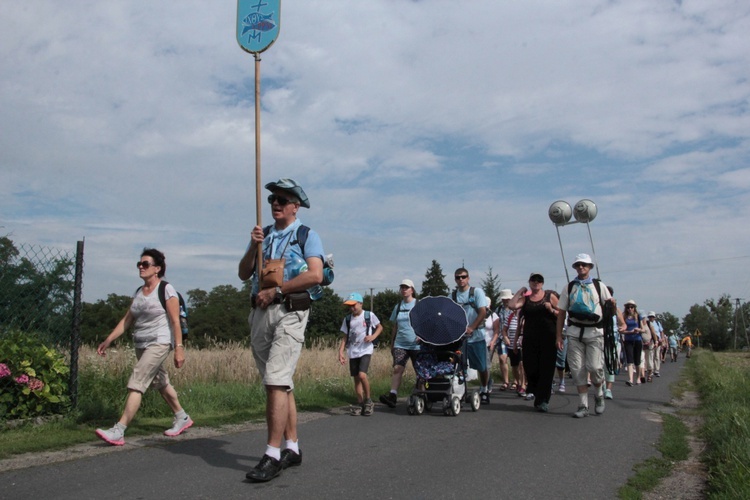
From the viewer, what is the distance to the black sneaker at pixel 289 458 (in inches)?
211

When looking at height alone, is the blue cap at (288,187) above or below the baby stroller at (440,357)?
above

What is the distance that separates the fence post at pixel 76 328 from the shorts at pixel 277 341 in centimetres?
341

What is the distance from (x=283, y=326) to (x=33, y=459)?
2.41 meters

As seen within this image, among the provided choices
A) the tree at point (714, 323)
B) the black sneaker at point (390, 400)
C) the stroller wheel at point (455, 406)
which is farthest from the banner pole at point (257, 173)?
the tree at point (714, 323)

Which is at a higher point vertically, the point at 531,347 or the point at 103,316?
the point at 103,316

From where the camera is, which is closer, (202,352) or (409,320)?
(409,320)

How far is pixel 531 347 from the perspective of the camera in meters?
10.0

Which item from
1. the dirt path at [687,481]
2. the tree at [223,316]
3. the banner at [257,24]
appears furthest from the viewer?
the tree at [223,316]

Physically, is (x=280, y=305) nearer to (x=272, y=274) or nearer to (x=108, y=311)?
(x=272, y=274)

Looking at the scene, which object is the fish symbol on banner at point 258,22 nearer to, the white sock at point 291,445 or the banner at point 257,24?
the banner at point 257,24

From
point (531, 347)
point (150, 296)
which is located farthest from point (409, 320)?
point (150, 296)

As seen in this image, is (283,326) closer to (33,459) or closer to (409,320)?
(33,459)

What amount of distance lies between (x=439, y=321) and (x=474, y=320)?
1.08m

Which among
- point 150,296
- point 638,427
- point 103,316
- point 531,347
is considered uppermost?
point 103,316
